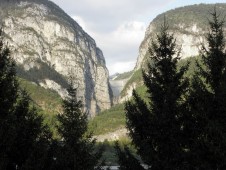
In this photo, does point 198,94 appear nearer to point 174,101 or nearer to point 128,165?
point 174,101

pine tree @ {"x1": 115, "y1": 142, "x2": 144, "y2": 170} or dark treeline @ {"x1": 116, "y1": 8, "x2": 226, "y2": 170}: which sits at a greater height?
dark treeline @ {"x1": 116, "y1": 8, "x2": 226, "y2": 170}

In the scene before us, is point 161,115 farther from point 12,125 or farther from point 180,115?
point 12,125

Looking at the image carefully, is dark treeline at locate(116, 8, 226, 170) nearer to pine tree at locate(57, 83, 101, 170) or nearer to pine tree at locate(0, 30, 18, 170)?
pine tree at locate(57, 83, 101, 170)

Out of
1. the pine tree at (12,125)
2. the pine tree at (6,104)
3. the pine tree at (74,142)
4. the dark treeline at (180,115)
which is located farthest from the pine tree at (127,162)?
the pine tree at (6,104)

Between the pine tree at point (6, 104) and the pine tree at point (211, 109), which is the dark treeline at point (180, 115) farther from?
the pine tree at point (6, 104)

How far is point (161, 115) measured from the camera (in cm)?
2217

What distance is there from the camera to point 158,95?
23.3 metres

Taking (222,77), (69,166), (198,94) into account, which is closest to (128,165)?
(69,166)

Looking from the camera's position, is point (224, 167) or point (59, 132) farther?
point (59, 132)

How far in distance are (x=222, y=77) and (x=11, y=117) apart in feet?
34.5

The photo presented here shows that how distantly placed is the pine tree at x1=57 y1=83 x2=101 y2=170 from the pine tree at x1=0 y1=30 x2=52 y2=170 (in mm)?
1863

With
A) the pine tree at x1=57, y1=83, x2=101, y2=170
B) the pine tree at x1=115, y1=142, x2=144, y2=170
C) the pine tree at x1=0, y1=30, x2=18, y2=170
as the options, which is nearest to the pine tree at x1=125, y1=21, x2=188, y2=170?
the pine tree at x1=115, y1=142, x2=144, y2=170

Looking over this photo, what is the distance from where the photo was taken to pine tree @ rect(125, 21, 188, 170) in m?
21.4

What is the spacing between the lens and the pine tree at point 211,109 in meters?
18.8
